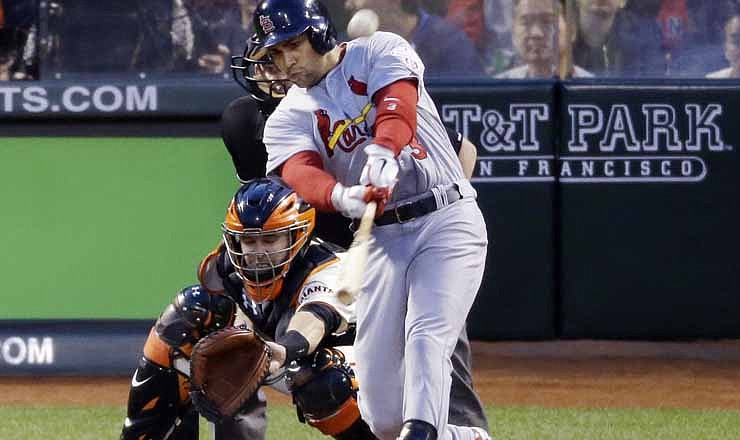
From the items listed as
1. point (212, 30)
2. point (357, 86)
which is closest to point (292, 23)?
point (357, 86)

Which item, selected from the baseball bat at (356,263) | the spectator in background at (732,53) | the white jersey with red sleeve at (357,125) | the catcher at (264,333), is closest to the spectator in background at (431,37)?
Answer: the spectator in background at (732,53)

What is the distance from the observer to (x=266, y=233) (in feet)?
16.5

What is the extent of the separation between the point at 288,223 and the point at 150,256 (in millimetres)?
3568

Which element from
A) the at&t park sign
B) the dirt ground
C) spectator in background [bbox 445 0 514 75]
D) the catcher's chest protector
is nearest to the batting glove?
the catcher's chest protector

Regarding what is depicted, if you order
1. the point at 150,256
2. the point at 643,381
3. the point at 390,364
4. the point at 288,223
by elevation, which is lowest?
the point at 643,381

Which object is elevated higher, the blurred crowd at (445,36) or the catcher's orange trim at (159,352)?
the blurred crowd at (445,36)

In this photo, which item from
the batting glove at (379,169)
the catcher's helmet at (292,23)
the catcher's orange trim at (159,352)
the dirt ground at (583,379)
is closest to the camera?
the batting glove at (379,169)

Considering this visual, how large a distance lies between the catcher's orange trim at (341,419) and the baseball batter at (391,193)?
120mm

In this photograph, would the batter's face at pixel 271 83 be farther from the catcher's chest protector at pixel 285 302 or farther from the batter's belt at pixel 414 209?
the batter's belt at pixel 414 209

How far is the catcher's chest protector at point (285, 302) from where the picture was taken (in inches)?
208

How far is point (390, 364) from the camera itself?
494 cm

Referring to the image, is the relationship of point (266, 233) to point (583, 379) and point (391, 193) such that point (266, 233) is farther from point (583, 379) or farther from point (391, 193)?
point (583, 379)

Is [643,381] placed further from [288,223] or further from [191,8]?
[288,223]

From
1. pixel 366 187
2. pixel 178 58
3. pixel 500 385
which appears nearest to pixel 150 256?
pixel 178 58
